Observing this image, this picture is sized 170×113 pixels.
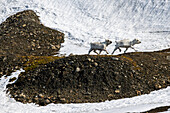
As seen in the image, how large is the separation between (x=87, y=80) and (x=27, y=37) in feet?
56.8

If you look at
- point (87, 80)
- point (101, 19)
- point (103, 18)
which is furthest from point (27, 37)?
point (103, 18)

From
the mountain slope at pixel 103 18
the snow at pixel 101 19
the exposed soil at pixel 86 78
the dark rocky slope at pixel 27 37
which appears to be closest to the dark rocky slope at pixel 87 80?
the exposed soil at pixel 86 78

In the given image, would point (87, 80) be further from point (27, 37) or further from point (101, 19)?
point (101, 19)

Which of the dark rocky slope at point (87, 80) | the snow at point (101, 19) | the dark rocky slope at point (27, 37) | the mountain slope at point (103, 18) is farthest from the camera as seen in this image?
the mountain slope at point (103, 18)

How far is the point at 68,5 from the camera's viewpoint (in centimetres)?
4797

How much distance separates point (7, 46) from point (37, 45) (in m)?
4.00

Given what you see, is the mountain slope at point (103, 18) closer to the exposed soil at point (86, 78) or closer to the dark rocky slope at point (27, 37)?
the dark rocky slope at point (27, 37)

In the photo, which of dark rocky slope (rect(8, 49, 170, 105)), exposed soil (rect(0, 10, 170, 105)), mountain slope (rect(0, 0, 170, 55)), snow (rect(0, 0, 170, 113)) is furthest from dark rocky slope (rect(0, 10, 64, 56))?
dark rocky slope (rect(8, 49, 170, 105))

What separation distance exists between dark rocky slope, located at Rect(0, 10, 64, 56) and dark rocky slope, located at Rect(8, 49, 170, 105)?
10146 millimetres

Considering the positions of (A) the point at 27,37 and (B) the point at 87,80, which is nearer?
(B) the point at 87,80

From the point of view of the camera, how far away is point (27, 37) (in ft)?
107

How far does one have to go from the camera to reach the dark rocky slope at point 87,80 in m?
16.9

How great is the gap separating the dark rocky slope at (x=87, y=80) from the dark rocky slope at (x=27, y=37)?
1015cm

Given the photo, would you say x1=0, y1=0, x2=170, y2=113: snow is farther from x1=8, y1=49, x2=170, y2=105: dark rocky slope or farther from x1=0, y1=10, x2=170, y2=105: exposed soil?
x1=8, y1=49, x2=170, y2=105: dark rocky slope
